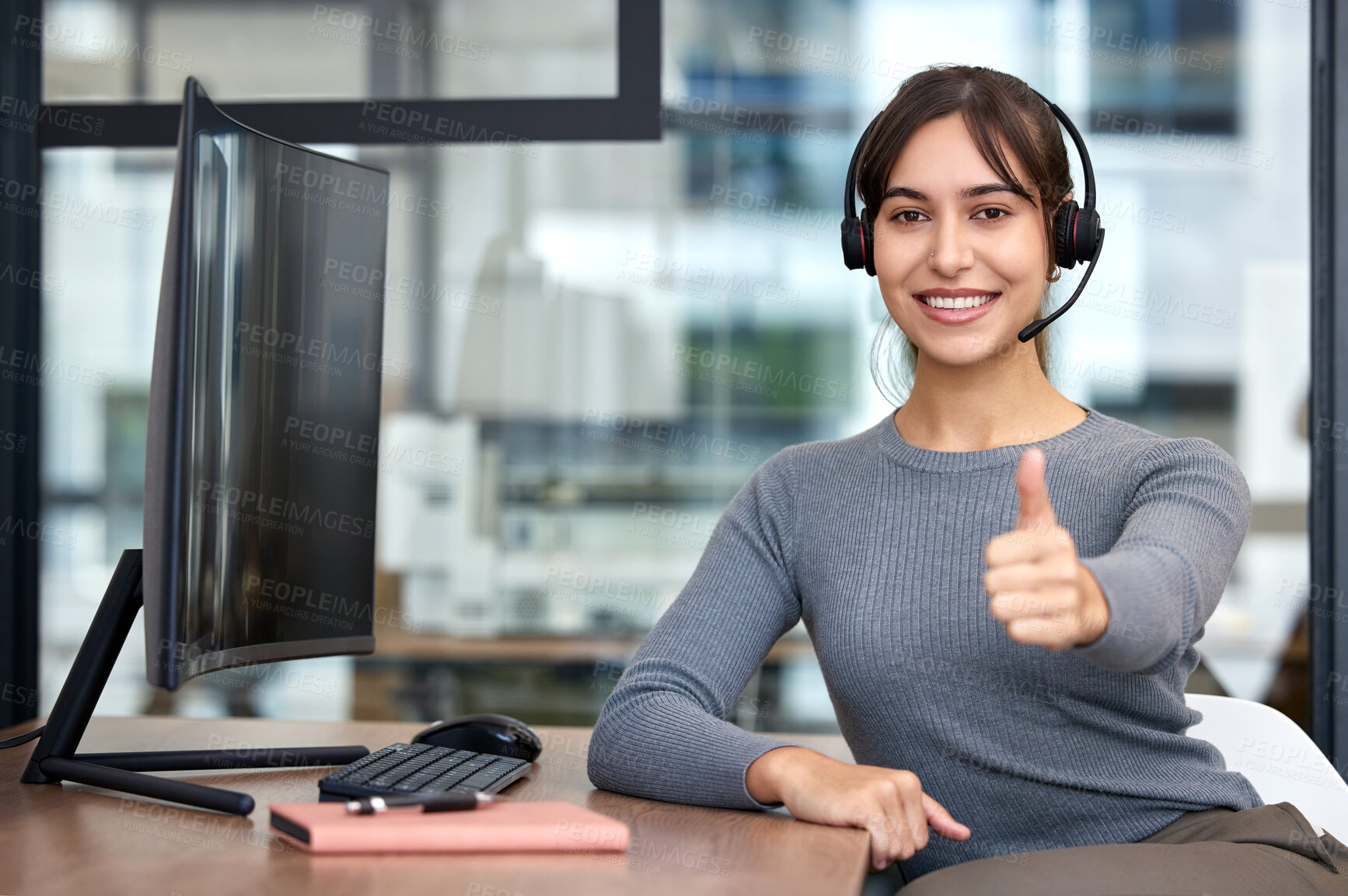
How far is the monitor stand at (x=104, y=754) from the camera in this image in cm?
110

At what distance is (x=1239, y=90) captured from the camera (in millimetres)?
Result: 2164

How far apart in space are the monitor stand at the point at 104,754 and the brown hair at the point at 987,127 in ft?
2.81

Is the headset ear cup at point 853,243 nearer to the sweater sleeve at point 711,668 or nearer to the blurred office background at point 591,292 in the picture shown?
the sweater sleeve at point 711,668

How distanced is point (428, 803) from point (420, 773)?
0.11 m

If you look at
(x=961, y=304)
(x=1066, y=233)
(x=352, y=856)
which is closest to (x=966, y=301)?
(x=961, y=304)

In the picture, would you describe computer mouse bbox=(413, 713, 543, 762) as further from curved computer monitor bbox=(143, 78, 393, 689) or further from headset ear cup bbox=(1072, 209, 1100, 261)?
headset ear cup bbox=(1072, 209, 1100, 261)

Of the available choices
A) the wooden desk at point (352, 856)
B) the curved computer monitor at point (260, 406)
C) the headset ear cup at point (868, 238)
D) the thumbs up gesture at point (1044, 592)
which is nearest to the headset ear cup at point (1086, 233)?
the headset ear cup at point (868, 238)

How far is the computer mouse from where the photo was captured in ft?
4.07

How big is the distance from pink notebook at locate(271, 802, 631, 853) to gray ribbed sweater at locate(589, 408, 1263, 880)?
0.63 feet

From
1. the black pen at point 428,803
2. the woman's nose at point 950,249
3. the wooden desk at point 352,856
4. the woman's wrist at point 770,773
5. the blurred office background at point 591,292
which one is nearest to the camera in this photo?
the wooden desk at point 352,856

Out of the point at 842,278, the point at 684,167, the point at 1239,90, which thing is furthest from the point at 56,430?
the point at 1239,90

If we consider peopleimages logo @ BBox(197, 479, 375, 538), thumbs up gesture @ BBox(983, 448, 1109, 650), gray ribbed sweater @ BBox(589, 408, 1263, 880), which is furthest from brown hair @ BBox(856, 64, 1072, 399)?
peopleimages logo @ BBox(197, 479, 375, 538)

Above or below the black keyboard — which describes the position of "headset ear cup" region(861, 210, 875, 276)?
above

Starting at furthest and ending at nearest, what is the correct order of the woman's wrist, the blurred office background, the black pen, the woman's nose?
→ the blurred office background
the woman's nose
the woman's wrist
the black pen
